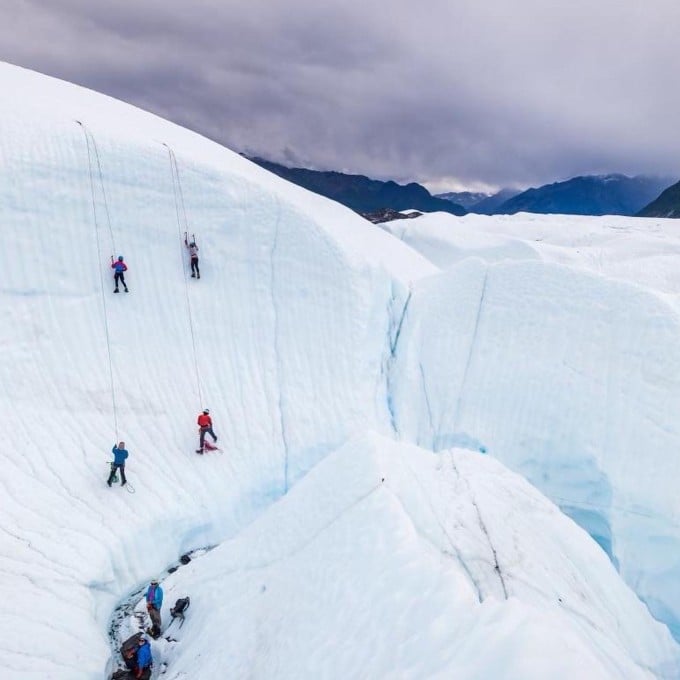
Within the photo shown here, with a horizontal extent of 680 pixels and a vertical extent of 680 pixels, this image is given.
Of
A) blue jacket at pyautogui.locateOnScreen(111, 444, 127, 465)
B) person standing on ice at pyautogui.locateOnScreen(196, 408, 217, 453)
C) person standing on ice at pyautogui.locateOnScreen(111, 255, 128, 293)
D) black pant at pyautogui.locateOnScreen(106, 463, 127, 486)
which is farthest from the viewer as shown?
person standing on ice at pyautogui.locateOnScreen(111, 255, 128, 293)

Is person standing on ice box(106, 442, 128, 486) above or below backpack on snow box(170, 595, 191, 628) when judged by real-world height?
above

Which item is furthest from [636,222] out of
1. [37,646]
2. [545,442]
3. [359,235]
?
[37,646]

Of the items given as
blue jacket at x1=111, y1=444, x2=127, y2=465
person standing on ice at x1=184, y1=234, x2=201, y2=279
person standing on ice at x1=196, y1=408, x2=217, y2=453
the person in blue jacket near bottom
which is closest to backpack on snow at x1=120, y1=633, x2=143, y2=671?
the person in blue jacket near bottom

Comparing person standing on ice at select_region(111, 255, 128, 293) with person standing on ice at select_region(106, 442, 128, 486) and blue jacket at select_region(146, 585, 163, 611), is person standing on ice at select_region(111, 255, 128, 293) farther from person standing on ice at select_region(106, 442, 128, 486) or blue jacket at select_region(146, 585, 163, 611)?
blue jacket at select_region(146, 585, 163, 611)

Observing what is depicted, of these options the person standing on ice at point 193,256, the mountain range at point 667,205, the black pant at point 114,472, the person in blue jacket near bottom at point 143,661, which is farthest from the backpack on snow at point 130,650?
the mountain range at point 667,205

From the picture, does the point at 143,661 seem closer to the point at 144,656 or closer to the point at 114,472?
the point at 144,656

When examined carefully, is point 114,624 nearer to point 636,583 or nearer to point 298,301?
point 298,301

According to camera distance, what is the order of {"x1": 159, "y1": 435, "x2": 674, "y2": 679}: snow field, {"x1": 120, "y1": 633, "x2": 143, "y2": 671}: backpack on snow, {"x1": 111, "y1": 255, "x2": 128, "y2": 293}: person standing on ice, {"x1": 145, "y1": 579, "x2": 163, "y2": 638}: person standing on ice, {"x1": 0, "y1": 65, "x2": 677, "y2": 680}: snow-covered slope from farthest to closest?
{"x1": 111, "y1": 255, "x2": 128, "y2": 293}: person standing on ice, {"x1": 145, "y1": 579, "x2": 163, "y2": 638}: person standing on ice, {"x1": 120, "y1": 633, "x2": 143, "y2": 671}: backpack on snow, {"x1": 0, "y1": 65, "x2": 677, "y2": 680}: snow-covered slope, {"x1": 159, "y1": 435, "x2": 674, "y2": 679}: snow field

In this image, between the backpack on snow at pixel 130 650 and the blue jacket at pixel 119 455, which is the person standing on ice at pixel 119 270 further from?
the backpack on snow at pixel 130 650
